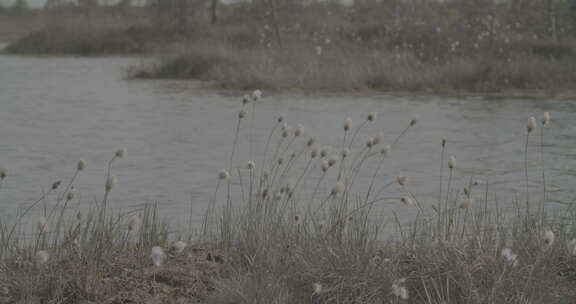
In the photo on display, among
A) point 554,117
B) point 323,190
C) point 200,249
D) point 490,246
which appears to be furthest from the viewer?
point 554,117

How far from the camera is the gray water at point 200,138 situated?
7258 mm

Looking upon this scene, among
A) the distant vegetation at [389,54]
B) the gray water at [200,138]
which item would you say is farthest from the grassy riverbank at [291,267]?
the distant vegetation at [389,54]

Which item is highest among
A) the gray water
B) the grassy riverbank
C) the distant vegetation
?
the distant vegetation

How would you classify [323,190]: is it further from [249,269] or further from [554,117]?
[554,117]

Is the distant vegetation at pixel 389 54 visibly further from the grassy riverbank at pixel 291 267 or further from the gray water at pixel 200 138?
the grassy riverbank at pixel 291 267

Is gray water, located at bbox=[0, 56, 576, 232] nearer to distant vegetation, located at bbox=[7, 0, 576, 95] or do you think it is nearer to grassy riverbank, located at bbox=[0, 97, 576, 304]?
distant vegetation, located at bbox=[7, 0, 576, 95]

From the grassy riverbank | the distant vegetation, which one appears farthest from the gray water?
the grassy riverbank

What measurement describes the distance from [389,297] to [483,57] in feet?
47.1

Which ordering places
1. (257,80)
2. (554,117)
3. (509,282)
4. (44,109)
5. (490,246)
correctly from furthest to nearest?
(257,80) → (44,109) → (554,117) → (490,246) → (509,282)

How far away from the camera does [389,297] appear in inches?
149

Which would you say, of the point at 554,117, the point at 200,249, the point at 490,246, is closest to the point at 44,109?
the point at 554,117

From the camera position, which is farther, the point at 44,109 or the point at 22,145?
the point at 44,109

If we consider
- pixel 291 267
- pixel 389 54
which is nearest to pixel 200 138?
pixel 291 267

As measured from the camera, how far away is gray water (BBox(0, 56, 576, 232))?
23.8ft
